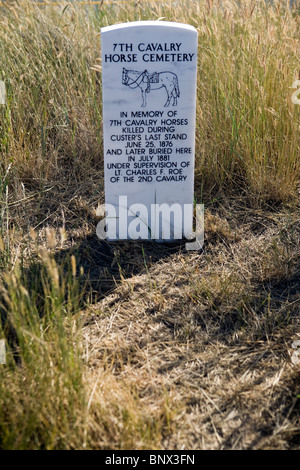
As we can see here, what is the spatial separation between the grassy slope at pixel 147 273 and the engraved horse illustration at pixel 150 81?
26.6 inches

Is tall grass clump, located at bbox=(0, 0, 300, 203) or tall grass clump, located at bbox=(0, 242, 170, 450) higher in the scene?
→ tall grass clump, located at bbox=(0, 0, 300, 203)

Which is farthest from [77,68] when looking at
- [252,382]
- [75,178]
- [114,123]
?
[252,382]

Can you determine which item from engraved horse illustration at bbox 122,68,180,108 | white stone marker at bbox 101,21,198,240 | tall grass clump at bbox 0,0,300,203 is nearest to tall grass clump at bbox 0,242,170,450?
white stone marker at bbox 101,21,198,240

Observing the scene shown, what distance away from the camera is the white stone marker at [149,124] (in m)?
2.74

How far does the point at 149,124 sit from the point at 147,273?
836 millimetres

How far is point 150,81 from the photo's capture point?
111 inches

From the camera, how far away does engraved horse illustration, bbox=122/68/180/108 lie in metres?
2.79

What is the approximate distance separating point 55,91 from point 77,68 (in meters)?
0.26

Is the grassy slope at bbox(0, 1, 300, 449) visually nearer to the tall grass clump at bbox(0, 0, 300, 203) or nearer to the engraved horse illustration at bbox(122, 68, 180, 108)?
the tall grass clump at bbox(0, 0, 300, 203)

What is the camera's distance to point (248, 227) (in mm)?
3201

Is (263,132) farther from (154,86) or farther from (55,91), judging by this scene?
(55,91)

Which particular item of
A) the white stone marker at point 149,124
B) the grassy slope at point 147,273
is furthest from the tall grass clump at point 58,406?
the white stone marker at point 149,124

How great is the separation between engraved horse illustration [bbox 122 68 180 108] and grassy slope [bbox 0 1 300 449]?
2.22 feet

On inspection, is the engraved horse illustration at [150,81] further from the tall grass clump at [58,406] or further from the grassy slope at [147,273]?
the tall grass clump at [58,406]
